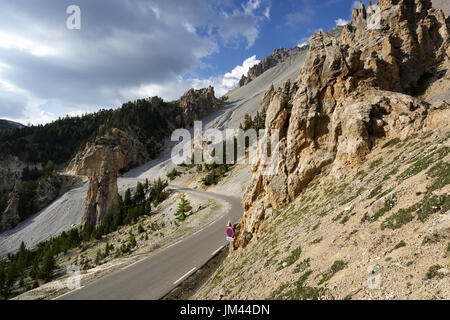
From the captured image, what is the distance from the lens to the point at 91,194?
160 ft

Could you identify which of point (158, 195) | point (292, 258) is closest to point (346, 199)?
point (292, 258)

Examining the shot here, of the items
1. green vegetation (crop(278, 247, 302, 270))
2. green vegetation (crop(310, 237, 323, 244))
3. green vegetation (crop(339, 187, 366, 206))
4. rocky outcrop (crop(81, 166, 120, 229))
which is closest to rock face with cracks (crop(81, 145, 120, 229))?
rocky outcrop (crop(81, 166, 120, 229))

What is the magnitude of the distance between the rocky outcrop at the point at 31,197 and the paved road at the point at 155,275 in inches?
2822

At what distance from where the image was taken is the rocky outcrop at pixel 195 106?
14175 cm

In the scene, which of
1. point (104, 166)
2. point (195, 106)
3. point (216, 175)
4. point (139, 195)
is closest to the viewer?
point (139, 195)

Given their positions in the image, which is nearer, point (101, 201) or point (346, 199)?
point (346, 199)

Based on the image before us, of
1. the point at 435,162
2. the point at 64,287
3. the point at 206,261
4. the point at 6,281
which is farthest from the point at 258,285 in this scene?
the point at 6,281

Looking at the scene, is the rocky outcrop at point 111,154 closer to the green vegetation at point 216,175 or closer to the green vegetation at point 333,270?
the green vegetation at point 216,175

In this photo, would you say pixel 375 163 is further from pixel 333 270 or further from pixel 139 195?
pixel 139 195

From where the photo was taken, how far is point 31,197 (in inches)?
2822

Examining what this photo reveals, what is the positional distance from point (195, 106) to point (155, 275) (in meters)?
138
